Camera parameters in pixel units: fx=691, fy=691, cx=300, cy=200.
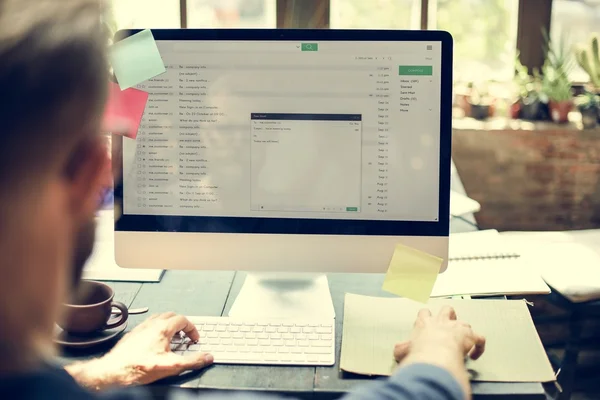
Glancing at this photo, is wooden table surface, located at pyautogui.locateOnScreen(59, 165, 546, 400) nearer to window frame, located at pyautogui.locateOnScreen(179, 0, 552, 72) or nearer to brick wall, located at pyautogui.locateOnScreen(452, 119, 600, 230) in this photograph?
brick wall, located at pyautogui.locateOnScreen(452, 119, 600, 230)

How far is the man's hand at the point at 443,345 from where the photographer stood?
831 mm

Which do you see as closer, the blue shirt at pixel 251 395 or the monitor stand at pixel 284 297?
the blue shirt at pixel 251 395

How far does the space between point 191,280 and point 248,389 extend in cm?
43

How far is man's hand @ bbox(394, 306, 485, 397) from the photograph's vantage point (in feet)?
2.73

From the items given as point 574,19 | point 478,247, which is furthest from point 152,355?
point 574,19

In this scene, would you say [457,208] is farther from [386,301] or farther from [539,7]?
[539,7]

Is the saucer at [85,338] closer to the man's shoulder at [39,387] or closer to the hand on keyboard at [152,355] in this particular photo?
the hand on keyboard at [152,355]

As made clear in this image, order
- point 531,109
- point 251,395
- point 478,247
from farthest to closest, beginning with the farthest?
1. point 531,109
2. point 478,247
3. point 251,395

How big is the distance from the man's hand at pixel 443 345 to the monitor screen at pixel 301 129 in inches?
8.0

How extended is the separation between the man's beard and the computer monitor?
23.3 inches

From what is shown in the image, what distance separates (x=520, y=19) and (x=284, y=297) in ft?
→ 7.55

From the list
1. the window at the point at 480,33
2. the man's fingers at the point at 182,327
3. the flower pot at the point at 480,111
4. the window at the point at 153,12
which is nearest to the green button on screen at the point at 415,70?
the man's fingers at the point at 182,327

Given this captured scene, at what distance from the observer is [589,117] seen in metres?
2.85

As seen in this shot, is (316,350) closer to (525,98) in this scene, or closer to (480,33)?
(525,98)
